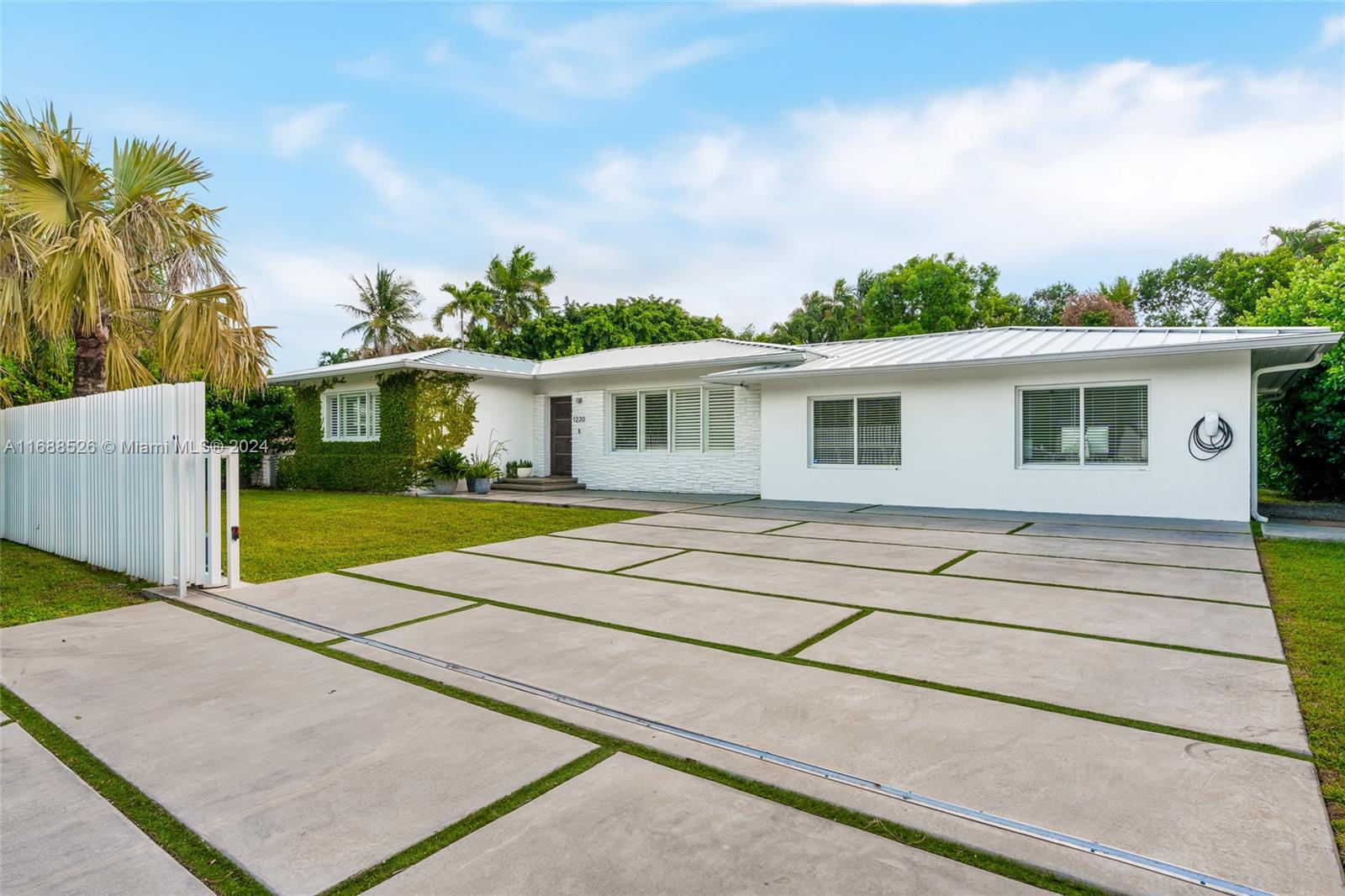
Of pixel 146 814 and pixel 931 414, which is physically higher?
pixel 931 414

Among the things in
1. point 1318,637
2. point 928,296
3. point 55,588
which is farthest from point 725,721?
point 928,296

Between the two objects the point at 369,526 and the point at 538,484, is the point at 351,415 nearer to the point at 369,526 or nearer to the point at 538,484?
the point at 538,484

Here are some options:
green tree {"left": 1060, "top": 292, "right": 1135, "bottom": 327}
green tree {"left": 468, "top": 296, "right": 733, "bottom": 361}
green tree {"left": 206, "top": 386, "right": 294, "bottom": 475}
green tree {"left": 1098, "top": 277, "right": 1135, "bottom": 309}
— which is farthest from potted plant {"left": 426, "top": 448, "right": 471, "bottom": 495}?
green tree {"left": 1098, "top": 277, "right": 1135, "bottom": 309}

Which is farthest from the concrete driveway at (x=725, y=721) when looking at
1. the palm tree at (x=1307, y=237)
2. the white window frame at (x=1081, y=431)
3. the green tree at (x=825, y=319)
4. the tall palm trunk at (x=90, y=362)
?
the green tree at (x=825, y=319)

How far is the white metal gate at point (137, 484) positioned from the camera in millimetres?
5473

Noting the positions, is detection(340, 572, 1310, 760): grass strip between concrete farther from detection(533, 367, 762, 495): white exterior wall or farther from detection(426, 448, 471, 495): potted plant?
detection(426, 448, 471, 495): potted plant

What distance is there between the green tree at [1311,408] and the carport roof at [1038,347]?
2.23 ft

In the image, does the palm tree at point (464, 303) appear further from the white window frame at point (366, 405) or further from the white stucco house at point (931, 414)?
the white stucco house at point (931, 414)

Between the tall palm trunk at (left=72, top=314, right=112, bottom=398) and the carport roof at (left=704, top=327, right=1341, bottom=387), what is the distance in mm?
8651

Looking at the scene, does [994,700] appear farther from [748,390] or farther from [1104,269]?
[1104,269]

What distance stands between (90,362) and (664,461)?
9614 mm

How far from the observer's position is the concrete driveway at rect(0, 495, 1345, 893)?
6.57ft

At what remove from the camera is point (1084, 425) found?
33.2 feet

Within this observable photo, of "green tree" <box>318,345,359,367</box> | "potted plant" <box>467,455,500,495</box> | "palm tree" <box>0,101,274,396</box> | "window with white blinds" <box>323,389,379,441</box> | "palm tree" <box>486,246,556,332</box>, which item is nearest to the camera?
"palm tree" <box>0,101,274,396</box>
